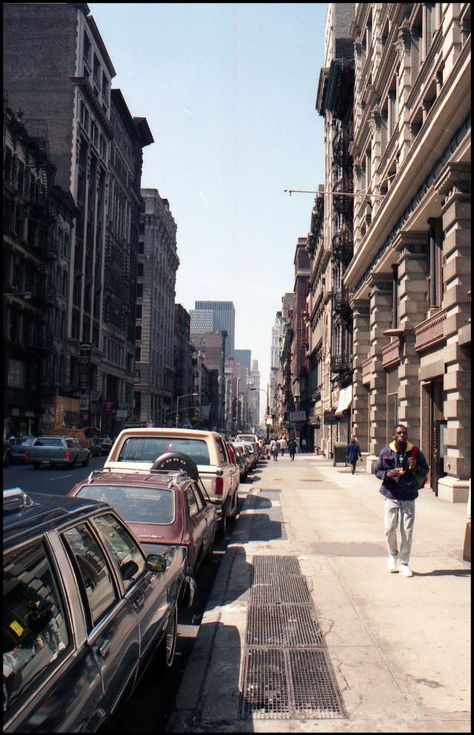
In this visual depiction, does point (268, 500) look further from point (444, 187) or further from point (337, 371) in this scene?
point (337, 371)

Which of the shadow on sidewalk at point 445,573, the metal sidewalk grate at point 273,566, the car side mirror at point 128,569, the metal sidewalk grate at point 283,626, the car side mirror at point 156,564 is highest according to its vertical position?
the car side mirror at point 128,569

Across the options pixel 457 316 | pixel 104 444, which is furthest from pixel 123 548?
pixel 104 444

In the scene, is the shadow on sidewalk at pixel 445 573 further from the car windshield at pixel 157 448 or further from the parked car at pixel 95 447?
the parked car at pixel 95 447

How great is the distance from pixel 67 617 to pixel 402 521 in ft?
21.0

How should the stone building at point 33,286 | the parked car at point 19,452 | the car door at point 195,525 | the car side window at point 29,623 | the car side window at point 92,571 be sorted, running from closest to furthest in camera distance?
1. the car side window at point 29,623
2. the car side window at point 92,571
3. the car door at point 195,525
4. the parked car at point 19,452
5. the stone building at point 33,286

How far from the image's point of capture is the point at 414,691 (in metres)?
5.16

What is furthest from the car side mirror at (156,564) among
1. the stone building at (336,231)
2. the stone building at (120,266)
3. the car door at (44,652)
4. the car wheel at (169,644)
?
the stone building at (120,266)

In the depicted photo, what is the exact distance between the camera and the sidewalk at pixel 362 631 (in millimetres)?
4781

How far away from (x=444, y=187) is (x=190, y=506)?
1300 centimetres

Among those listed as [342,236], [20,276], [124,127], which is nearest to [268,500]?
[342,236]

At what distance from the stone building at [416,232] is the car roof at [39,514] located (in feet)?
41.0

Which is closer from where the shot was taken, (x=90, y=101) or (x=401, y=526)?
(x=401, y=526)

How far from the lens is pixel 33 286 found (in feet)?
175

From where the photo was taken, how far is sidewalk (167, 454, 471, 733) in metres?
4.78
